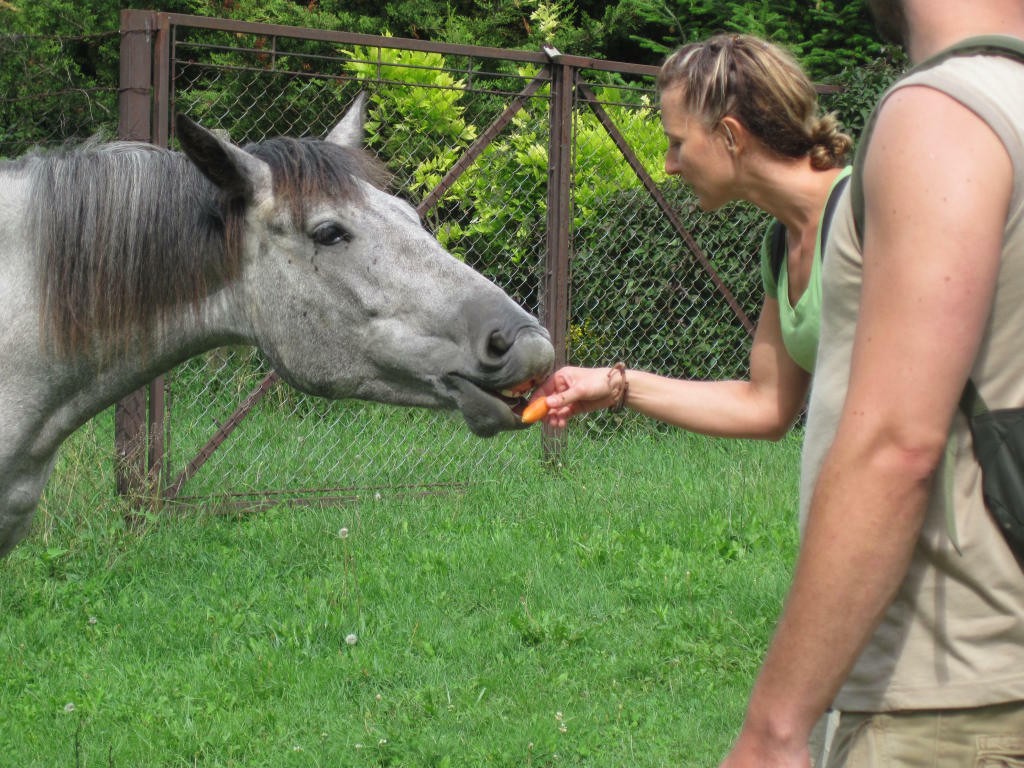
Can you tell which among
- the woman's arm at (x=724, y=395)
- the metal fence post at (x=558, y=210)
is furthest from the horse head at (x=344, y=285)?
the metal fence post at (x=558, y=210)

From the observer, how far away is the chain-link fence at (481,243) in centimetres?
573

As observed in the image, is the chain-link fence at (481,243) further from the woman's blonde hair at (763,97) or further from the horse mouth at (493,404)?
the woman's blonde hair at (763,97)

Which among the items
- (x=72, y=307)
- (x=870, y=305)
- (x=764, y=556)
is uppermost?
(x=870, y=305)

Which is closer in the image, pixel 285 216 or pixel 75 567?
pixel 285 216

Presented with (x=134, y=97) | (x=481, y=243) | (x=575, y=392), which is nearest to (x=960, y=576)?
(x=575, y=392)

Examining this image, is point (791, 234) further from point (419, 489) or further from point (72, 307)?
point (419, 489)

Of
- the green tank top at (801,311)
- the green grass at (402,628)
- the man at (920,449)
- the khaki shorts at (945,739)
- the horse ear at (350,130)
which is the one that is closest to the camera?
the man at (920,449)

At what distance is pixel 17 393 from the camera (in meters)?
2.64

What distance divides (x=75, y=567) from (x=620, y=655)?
252 cm

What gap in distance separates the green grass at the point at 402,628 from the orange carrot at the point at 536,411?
4.55 ft

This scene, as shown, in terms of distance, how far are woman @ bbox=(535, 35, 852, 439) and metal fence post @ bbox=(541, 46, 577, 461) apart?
4.17m

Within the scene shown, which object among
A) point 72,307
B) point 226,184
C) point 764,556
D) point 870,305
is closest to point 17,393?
point 72,307

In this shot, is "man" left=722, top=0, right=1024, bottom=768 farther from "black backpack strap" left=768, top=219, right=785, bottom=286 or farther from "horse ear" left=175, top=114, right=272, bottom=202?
"horse ear" left=175, top=114, right=272, bottom=202

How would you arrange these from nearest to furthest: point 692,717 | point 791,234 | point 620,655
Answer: point 791,234, point 692,717, point 620,655
